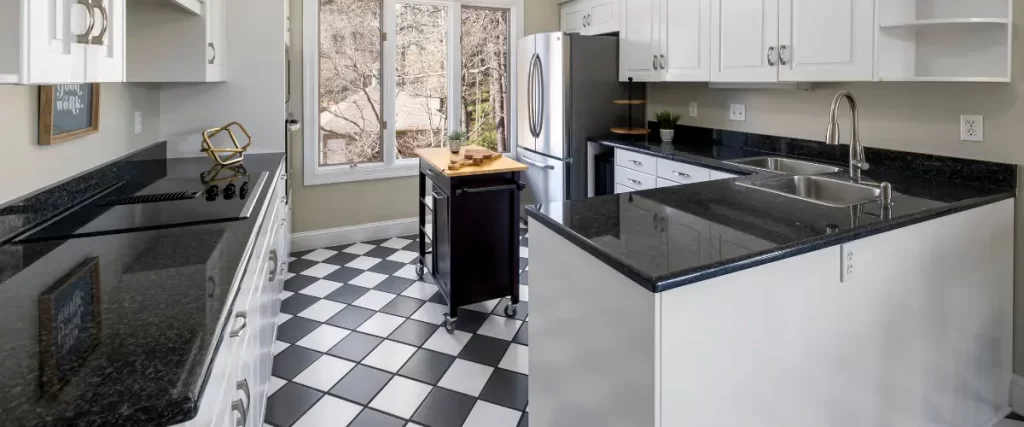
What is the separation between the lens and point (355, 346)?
2605 millimetres

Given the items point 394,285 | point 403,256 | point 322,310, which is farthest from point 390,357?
point 403,256

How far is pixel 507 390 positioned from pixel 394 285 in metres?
1.44

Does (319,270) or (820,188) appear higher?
(820,188)

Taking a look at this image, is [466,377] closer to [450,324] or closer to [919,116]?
[450,324]

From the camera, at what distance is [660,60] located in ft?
12.1

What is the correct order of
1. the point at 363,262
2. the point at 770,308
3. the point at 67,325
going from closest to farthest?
the point at 67,325
the point at 770,308
the point at 363,262

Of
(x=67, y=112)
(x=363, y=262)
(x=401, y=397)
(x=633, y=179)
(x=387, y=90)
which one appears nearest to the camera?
(x=67, y=112)

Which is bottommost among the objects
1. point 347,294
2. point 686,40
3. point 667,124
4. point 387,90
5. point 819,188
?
point 347,294

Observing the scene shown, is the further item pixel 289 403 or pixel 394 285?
pixel 394 285

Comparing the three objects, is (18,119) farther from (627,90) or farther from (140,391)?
(627,90)

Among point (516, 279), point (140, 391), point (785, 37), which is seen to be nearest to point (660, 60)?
point (785, 37)

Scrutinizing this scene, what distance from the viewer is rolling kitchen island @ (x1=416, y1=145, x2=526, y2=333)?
273 centimetres

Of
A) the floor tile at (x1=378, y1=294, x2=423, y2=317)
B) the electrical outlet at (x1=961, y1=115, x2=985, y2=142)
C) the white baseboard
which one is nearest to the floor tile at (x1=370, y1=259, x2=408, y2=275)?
the floor tile at (x1=378, y1=294, x2=423, y2=317)

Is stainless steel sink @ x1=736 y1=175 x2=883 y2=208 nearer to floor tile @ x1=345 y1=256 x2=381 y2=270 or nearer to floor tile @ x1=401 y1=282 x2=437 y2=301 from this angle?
floor tile @ x1=401 y1=282 x2=437 y2=301
